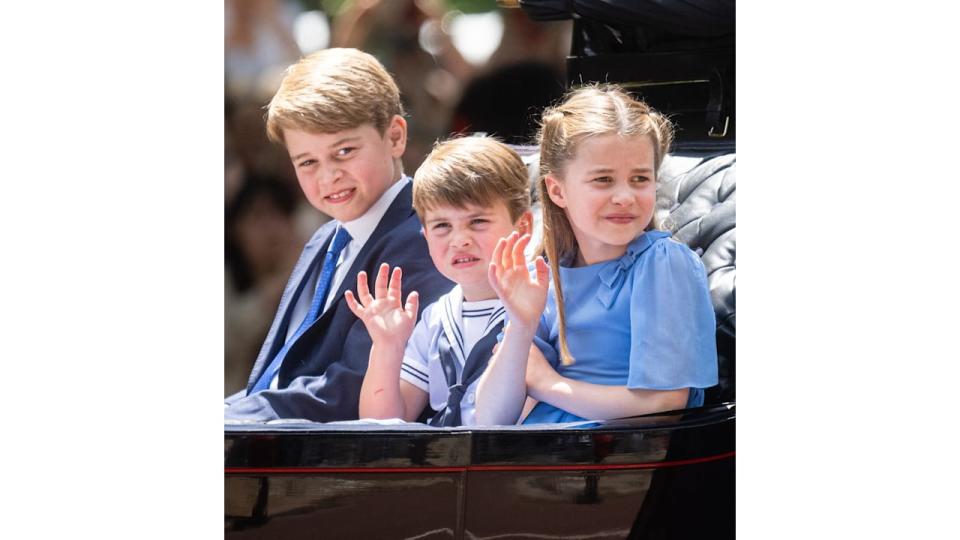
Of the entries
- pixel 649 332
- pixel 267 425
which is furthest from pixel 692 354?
pixel 267 425

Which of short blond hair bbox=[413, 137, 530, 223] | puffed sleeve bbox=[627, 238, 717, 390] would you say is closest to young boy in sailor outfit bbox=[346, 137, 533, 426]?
short blond hair bbox=[413, 137, 530, 223]

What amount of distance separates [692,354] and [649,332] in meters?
0.11

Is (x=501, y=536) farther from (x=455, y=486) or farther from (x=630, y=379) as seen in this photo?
(x=630, y=379)

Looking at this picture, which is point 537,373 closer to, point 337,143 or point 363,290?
point 363,290

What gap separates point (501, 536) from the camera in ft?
7.45

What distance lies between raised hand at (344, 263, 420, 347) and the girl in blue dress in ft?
0.65

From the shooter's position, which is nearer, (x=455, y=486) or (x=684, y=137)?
(x=455, y=486)

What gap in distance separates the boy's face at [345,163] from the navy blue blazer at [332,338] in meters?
0.05

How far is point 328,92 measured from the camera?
2367mm

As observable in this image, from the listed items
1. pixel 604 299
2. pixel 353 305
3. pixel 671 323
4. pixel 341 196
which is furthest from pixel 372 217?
pixel 671 323

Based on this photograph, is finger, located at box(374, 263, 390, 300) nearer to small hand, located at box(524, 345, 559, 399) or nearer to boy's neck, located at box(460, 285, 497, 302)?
boy's neck, located at box(460, 285, 497, 302)

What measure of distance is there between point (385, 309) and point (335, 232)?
0.65 feet

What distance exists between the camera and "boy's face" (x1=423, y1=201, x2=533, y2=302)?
7.71 feet

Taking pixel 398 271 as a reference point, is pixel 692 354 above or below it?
below
